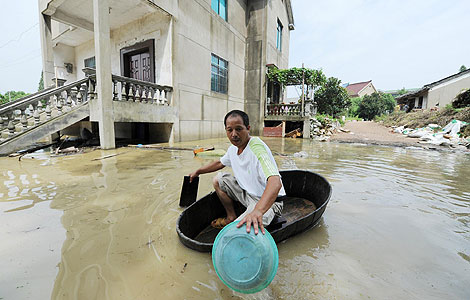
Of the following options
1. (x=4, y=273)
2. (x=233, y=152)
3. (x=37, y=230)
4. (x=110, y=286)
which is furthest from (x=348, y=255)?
(x=37, y=230)

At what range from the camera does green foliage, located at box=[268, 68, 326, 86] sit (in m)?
14.3

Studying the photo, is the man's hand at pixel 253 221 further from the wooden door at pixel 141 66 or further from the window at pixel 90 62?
the window at pixel 90 62

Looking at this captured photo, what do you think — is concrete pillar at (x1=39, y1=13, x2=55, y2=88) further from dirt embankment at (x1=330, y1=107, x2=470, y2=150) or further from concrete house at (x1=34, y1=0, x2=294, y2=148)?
dirt embankment at (x1=330, y1=107, x2=470, y2=150)

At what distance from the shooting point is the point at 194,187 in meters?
3.05

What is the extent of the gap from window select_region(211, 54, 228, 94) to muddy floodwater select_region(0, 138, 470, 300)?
9.09m

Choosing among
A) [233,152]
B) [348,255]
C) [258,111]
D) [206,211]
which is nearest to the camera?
[348,255]

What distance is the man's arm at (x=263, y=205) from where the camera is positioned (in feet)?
4.52

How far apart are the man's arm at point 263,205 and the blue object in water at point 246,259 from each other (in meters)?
0.04

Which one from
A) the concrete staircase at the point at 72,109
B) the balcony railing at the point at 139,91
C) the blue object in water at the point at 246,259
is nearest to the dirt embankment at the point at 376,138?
the balcony railing at the point at 139,91

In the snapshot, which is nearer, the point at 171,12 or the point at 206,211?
the point at 206,211

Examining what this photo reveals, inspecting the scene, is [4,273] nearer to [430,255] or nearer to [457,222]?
[430,255]

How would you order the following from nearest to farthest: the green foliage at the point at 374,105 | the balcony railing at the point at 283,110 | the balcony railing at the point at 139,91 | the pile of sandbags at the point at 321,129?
1. the balcony railing at the point at 139,91
2. the pile of sandbags at the point at 321,129
3. the balcony railing at the point at 283,110
4. the green foliage at the point at 374,105

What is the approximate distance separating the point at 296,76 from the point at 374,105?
2141 centimetres

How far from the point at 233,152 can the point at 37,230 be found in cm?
219
